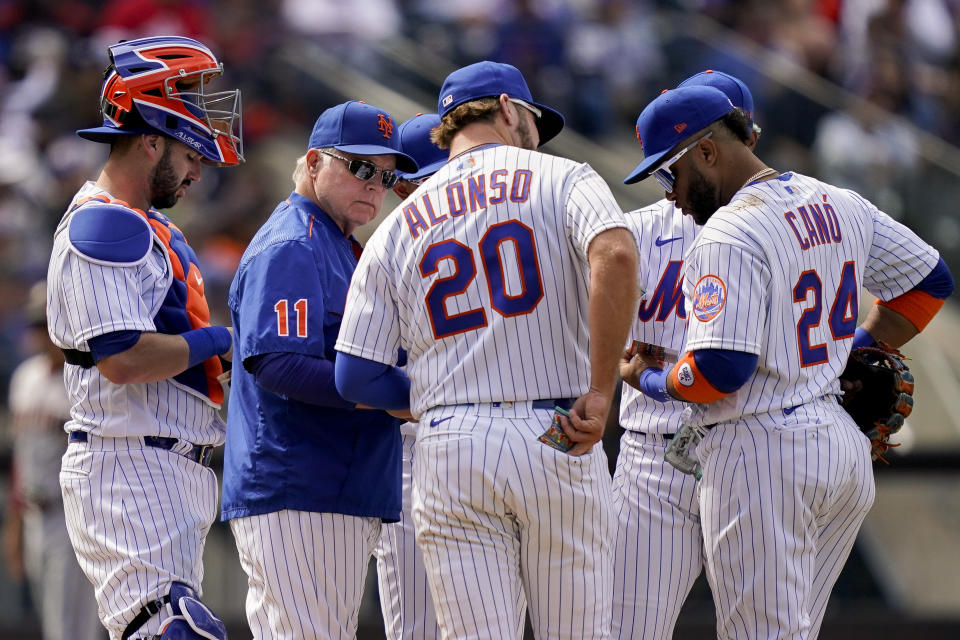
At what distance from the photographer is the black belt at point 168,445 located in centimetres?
420

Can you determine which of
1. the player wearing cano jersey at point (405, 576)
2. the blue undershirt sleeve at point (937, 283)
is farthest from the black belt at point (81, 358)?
the blue undershirt sleeve at point (937, 283)

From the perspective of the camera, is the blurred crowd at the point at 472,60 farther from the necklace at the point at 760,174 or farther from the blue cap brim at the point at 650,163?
the blue cap brim at the point at 650,163

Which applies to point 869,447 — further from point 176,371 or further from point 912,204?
point 912,204

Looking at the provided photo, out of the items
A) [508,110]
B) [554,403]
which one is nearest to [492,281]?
[554,403]

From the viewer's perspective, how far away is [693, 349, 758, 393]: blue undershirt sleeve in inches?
152

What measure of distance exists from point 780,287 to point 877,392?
72cm

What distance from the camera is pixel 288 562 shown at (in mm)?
4031

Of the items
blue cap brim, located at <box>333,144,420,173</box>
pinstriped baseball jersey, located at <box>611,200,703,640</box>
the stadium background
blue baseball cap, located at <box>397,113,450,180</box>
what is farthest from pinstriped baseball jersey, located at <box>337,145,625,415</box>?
the stadium background

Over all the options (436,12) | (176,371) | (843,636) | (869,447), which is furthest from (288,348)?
(436,12)

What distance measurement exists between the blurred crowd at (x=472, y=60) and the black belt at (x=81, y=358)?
17.2 feet

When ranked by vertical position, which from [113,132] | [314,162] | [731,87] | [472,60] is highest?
[472,60]

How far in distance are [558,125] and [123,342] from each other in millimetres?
1642

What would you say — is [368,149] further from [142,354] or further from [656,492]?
[656,492]

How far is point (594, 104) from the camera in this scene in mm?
10797
